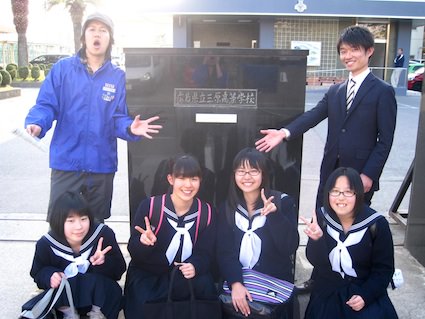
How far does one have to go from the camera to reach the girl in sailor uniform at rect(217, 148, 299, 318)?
250 centimetres

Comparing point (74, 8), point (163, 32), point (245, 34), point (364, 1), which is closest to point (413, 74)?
point (364, 1)

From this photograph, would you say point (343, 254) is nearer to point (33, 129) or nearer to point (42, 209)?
point (33, 129)

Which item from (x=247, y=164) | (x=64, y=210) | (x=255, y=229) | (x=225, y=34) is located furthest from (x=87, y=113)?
(x=225, y=34)

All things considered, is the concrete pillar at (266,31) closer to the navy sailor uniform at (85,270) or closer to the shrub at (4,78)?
the shrub at (4,78)

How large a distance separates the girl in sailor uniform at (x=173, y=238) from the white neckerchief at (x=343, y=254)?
62 centimetres

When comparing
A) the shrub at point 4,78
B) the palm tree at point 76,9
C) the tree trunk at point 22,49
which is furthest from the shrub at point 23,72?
the shrub at point 4,78

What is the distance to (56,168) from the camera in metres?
2.82

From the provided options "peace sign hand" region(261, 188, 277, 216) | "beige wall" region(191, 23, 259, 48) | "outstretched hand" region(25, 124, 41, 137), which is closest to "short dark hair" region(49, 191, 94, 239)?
"outstretched hand" region(25, 124, 41, 137)

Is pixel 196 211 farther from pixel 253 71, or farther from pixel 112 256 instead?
pixel 253 71

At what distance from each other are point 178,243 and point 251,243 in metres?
0.38

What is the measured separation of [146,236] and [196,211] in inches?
12.3

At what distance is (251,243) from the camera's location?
2.52 metres

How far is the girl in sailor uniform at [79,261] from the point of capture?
7.84 feet

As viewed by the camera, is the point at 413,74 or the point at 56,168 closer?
the point at 56,168
